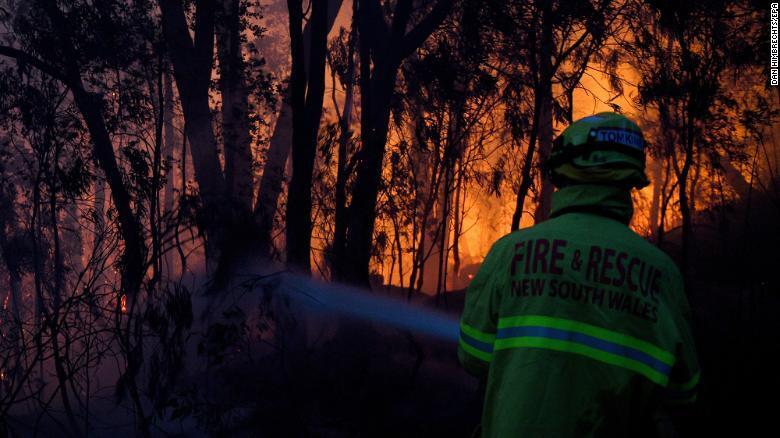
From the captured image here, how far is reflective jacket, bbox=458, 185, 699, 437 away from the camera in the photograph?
5.81ft

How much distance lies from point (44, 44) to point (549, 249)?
971 cm

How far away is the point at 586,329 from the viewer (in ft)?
5.90

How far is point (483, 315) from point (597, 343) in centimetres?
33

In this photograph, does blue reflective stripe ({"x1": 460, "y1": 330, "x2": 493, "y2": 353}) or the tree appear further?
the tree

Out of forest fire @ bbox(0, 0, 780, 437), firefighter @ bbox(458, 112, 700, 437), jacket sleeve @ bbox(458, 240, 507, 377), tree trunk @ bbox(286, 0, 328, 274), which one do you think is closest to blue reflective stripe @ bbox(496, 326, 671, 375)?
firefighter @ bbox(458, 112, 700, 437)

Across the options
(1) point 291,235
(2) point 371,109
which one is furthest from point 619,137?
(2) point 371,109

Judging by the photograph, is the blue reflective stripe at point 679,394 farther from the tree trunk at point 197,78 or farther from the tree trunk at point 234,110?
the tree trunk at point 234,110

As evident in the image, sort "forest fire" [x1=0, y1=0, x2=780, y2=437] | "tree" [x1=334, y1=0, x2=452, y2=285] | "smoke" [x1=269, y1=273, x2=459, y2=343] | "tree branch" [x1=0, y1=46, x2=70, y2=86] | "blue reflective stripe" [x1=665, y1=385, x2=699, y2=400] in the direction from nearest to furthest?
"blue reflective stripe" [x1=665, y1=385, x2=699, y2=400] → "forest fire" [x1=0, y1=0, x2=780, y2=437] → "smoke" [x1=269, y1=273, x2=459, y2=343] → "tree branch" [x1=0, y1=46, x2=70, y2=86] → "tree" [x1=334, y1=0, x2=452, y2=285]

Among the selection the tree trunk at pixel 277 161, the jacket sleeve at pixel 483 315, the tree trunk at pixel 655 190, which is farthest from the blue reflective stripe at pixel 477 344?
the tree trunk at pixel 655 190

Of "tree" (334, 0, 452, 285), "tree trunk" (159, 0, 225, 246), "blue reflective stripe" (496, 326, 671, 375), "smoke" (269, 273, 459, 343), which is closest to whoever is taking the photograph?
"blue reflective stripe" (496, 326, 671, 375)

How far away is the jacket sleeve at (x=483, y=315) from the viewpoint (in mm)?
1928

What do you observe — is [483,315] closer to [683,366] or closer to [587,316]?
[587,316]

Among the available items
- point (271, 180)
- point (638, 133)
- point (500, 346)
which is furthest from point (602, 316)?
point (271, 180)

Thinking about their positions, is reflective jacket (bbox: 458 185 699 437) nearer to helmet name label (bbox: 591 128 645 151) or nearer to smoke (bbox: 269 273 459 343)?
helmet name label (bbox: 591 128 645 151)
